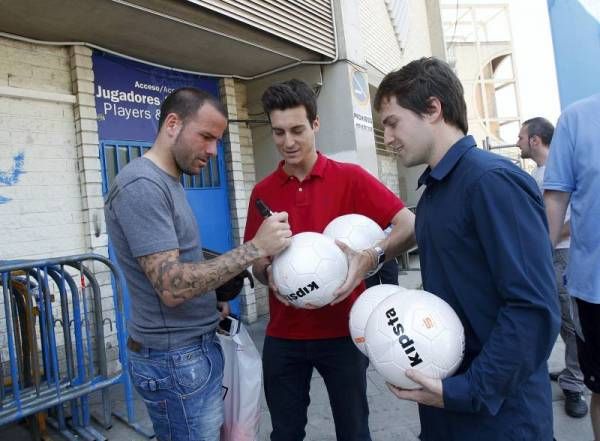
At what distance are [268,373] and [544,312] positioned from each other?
4.76 feet

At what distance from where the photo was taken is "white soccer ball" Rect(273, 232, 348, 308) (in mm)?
1733

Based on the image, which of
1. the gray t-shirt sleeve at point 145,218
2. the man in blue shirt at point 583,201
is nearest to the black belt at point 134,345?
the gray t-shirt sleeve at point 145,218

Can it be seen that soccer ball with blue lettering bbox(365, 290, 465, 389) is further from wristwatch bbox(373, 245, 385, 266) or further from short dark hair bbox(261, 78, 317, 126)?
short dark hair bbox(261, 78, 317, 126)

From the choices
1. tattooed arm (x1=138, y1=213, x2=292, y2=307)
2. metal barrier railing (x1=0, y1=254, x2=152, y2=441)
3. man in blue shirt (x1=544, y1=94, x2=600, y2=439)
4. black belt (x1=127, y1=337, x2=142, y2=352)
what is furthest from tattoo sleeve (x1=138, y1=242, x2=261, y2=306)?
man in blue shirt (x1=544, y1=94, x2=600, y2=439)

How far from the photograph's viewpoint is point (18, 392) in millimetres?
2746

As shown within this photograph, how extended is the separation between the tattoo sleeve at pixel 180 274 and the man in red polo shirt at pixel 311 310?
455 millimetres

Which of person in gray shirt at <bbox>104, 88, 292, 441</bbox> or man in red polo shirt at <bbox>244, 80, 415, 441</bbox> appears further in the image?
man in red polo shirt at <bbox>244, 80, 415, 441</bbox>

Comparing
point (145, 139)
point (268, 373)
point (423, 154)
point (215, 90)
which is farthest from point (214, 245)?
point (423, 154)

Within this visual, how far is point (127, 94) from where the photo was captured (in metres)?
4.84

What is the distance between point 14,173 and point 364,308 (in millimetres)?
3582

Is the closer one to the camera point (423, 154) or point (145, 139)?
point (423, 154)

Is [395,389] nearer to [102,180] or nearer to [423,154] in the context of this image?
[423,154]

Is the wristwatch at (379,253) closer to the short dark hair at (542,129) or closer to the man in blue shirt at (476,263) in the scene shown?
the man in blue shirt at (476,263)

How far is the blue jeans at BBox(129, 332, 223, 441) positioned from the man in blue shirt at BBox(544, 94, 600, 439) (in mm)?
1923
